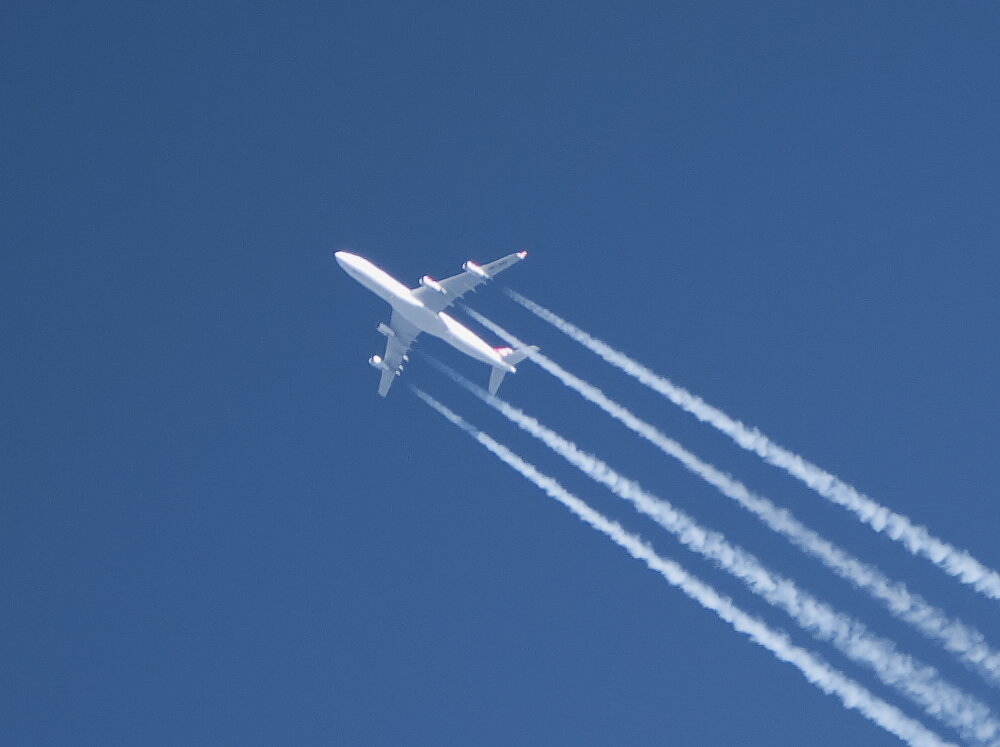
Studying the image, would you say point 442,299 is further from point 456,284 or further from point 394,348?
point 394,348

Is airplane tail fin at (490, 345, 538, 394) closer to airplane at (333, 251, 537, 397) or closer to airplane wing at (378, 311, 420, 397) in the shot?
airplane at (333, 251, 537, 397)

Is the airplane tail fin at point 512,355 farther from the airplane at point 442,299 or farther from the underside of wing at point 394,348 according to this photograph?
the underside of wing at point 394,348

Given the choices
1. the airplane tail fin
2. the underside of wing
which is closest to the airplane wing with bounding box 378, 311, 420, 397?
the underside of wing

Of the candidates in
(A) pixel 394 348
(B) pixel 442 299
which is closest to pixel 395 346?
(A) pixel 394 348

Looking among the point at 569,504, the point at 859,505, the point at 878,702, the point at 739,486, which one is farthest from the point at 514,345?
the point at 878,702

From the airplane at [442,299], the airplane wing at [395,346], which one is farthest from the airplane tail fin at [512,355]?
the airplane wing at [395,346]

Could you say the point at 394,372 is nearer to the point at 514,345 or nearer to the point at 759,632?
the point at 514,345
